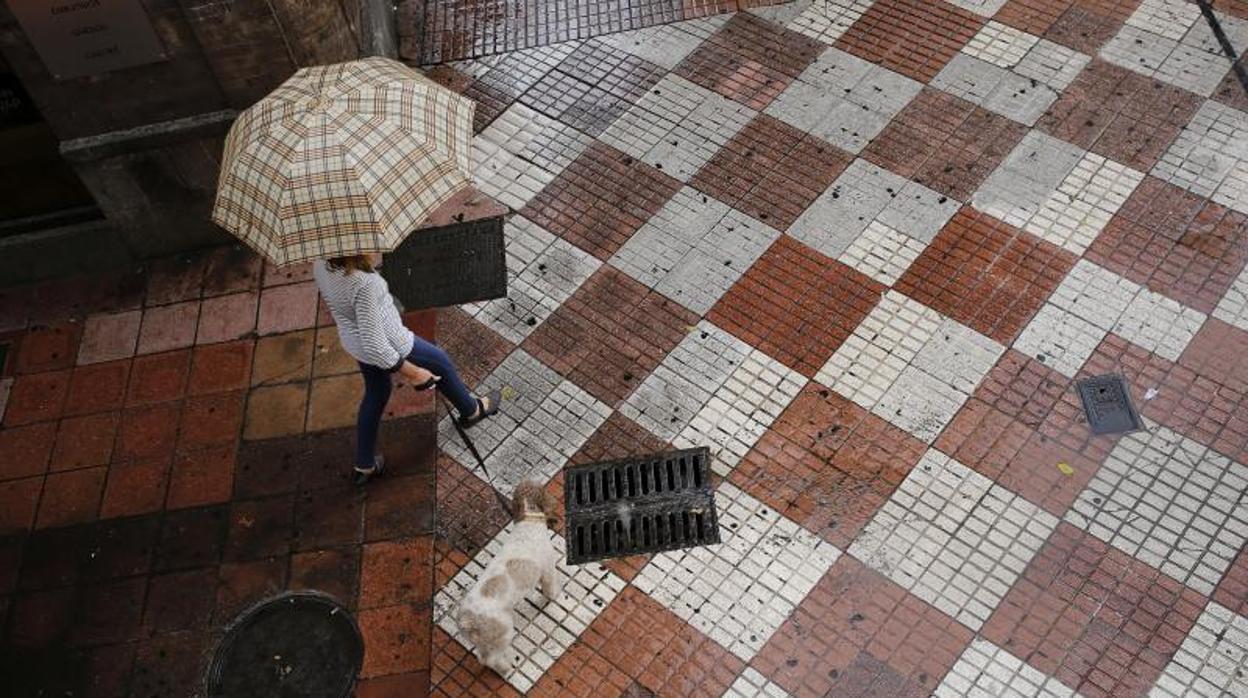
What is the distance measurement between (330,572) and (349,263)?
202cm

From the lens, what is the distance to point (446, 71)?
8.93m

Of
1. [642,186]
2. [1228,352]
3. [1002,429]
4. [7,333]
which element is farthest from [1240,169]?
[7,333]

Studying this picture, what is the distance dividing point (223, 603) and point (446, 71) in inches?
184

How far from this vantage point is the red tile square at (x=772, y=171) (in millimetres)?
7617

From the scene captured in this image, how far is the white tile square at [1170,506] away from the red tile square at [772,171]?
8.67 feet

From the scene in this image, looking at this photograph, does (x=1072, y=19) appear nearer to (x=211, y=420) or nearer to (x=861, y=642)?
(x=861, y=642)

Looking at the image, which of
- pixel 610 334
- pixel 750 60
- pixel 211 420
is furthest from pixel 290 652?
pixel 750 60

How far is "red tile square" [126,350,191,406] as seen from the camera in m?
7.19

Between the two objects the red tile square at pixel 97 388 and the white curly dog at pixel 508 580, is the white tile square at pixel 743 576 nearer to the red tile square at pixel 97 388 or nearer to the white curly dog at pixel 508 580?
the white curly dog at pixel 508 580

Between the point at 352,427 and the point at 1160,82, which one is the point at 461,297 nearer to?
the point at 352,427

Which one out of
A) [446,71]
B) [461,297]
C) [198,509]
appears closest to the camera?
[198,509]

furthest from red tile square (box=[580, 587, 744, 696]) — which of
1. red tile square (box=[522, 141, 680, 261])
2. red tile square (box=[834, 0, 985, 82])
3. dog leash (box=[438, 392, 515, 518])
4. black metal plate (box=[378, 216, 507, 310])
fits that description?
red tile square (box=[834, 0, 985, 82])

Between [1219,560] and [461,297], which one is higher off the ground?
[461,297]

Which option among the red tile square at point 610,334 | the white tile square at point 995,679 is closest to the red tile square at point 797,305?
the red tile square at point 610,334
